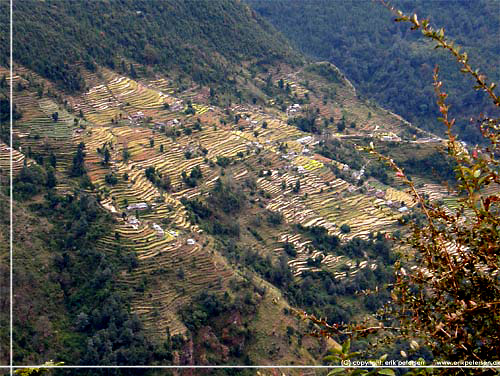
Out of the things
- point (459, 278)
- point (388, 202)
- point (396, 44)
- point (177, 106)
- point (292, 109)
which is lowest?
point (396, 44)

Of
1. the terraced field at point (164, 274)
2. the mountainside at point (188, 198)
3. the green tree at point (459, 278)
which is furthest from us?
the terraced field at point (164, 274)

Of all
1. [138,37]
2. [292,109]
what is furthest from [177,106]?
[138,37]

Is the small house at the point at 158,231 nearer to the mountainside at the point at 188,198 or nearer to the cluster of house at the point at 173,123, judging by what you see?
the mountainside at the point at 188,198

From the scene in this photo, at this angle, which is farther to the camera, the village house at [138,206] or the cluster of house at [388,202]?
the cluster of house at [388,202]

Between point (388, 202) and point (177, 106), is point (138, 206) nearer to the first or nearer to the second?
point (177, 106)

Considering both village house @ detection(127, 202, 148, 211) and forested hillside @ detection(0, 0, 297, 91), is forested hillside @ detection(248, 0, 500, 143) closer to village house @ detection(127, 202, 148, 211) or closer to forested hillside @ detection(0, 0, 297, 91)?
forested hillside @ detection(0, 0, 297, 91)

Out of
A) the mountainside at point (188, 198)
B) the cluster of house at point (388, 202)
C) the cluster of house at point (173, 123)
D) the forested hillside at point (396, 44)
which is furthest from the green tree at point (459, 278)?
the forested hillside at point (396, 44)

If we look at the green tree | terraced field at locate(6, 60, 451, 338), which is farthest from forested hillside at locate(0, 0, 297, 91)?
the green tree
